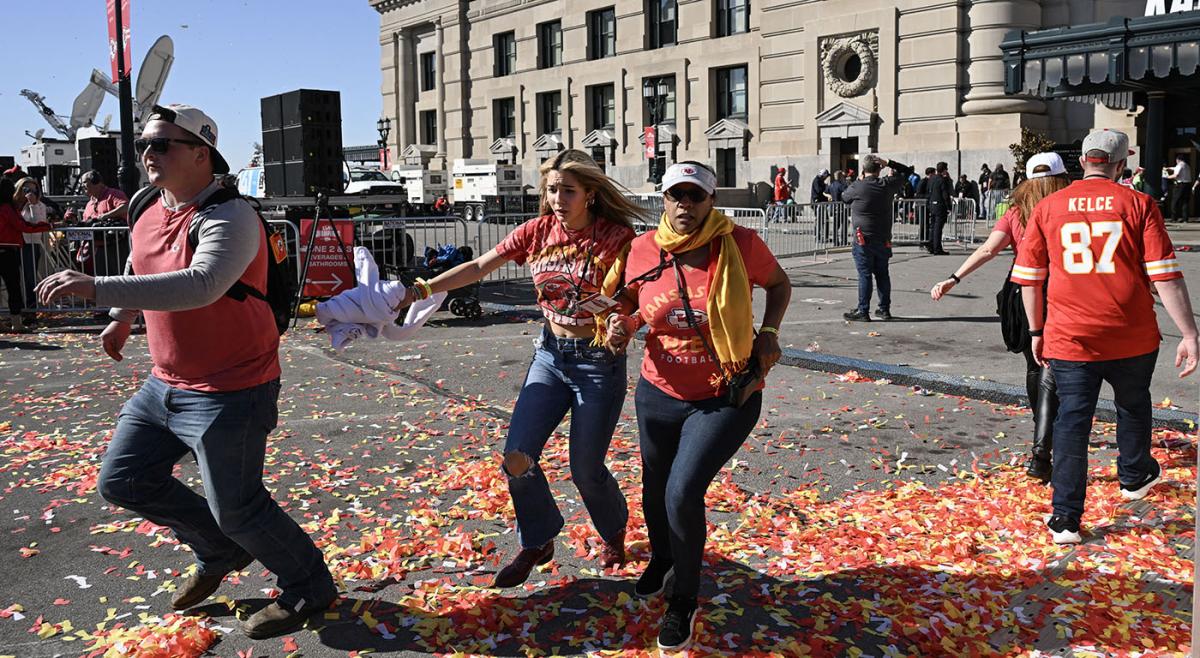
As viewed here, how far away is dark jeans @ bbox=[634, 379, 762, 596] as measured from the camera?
13.1 feet

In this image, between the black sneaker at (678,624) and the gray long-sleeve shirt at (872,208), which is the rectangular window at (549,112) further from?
the black sneaker at (678,624)

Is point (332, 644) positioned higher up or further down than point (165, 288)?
further down

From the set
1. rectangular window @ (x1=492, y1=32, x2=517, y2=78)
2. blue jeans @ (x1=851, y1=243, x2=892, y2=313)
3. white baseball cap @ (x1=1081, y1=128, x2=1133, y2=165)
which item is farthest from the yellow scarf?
rectangular window @ (x1=492, y1=32, x2=517, y2=78)

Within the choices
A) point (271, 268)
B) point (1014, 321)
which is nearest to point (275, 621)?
point (271, 268)

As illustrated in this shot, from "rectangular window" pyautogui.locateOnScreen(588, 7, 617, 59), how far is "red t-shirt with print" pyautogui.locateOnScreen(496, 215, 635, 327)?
146 ft

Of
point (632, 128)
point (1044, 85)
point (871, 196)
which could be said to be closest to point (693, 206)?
point (871, 196)

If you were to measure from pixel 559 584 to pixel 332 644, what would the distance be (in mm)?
1035

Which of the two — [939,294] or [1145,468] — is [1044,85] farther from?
[1145,468]

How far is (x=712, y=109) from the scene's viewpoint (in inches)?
1704

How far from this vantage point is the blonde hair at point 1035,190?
619cm

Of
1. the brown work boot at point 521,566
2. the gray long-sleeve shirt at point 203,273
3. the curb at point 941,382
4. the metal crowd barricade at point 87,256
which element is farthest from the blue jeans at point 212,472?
the metal crowd barricade at point 87,256

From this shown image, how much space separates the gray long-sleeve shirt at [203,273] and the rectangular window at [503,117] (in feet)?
165

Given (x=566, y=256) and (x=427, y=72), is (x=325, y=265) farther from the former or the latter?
(x=427, y=72)

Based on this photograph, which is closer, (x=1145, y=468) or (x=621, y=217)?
(x=621, y=217)
